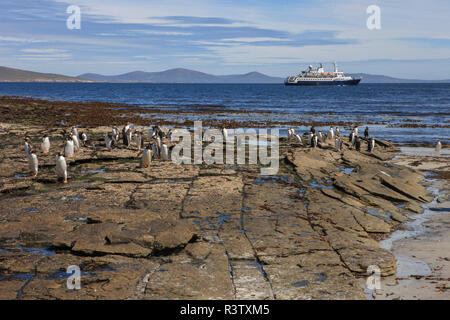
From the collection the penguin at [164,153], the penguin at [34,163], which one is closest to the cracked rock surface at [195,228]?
the penguin at [34,163]

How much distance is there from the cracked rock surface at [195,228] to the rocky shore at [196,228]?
0.07ft

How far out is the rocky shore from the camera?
232 inches

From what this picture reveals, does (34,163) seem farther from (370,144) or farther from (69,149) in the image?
(370,144)

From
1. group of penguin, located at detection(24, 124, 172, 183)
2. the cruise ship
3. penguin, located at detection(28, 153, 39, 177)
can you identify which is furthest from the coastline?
the cruise ship

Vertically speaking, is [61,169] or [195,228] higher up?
Answer: [61,169]

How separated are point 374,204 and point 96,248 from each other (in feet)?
22.7

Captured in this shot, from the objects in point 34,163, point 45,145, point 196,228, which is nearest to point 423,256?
point 196,228

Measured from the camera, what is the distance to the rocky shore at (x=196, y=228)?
5895 millimetres

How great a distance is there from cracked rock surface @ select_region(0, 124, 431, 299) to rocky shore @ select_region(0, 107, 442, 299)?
0.9 inches

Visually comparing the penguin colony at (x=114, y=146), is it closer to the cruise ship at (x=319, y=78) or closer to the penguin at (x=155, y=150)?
the penguin at (x=155, y=150)

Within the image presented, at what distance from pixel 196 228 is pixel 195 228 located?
29 millimetres

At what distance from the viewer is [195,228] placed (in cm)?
761
